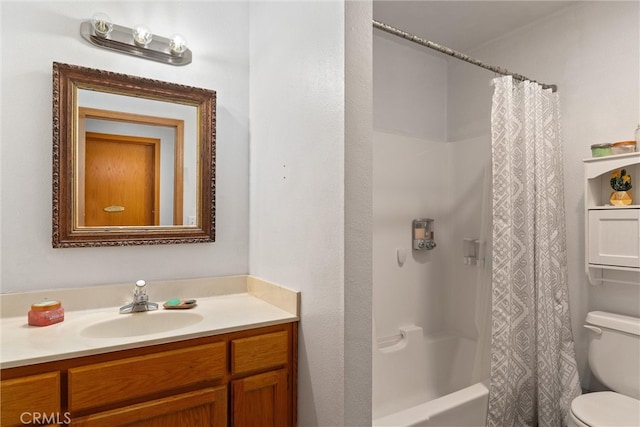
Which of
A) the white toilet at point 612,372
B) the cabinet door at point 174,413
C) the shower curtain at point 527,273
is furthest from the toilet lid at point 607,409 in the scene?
the cabinet door at point 174,413

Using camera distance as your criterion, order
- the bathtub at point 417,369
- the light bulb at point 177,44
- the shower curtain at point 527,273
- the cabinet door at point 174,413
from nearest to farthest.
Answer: the cabinet door at point 174,413 → the light bulb at point 177,44 → the shower curtain at point 527,273 → the bathtub at point 417,369

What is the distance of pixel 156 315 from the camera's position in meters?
1.53

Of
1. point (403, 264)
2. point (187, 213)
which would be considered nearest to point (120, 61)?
point (187, 213)

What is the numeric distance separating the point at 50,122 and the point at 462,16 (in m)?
2.28

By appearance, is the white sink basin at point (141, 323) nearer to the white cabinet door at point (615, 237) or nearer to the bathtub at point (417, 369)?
the bathtub at point (417, 369)

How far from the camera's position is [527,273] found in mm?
1824

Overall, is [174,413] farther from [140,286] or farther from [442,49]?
[442,49]

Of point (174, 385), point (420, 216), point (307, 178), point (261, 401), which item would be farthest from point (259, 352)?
point (420, 216)

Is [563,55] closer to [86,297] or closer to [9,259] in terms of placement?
[86,297]

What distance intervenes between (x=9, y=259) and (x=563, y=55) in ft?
9.84

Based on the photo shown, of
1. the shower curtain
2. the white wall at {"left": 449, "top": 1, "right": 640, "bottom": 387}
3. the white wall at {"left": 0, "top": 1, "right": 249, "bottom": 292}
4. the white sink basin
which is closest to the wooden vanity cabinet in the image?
the white sink basin

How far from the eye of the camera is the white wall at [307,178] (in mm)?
1237

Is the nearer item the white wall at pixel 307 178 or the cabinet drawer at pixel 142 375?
the cabinet drawer at pixel 142 375

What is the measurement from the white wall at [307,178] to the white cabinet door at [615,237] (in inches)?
58.5
